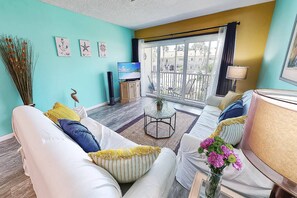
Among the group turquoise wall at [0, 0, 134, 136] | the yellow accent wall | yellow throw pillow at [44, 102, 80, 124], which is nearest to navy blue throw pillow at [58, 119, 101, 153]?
yellow throw pillow at [44, 102, 80, 124]

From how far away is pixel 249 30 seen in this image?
8.79ft

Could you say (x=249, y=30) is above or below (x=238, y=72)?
above

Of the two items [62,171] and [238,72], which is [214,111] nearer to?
[238,72]

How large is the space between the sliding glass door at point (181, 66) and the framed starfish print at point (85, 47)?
1852 millimetres

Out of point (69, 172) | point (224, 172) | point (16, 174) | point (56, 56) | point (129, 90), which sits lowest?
point (16, 174)

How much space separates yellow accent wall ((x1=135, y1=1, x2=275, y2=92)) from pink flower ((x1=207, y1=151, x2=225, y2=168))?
9.90 feet

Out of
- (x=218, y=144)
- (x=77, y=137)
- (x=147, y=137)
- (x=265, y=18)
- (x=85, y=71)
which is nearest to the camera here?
(x=218, y=144)

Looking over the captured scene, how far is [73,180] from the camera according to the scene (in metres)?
0.57

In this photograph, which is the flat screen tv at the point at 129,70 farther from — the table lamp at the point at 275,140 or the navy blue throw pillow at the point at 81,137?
the table lamp at the point at 275,140

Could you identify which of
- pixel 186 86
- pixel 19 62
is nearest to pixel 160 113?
pixel 186 86

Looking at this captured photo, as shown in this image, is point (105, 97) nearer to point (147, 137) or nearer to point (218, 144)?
point (147, 137)

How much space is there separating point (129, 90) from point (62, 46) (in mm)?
2013

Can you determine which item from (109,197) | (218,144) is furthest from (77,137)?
(218,144)

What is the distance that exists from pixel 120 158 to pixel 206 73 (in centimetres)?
353
